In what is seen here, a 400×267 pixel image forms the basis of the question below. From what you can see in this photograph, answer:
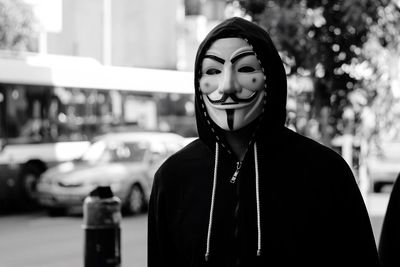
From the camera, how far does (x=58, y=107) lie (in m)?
21.1

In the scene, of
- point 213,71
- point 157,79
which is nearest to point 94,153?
point 157,79

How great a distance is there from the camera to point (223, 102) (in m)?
2.97

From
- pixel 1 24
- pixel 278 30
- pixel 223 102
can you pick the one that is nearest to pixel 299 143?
pixel 223 102

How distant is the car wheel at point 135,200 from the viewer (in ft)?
58.4

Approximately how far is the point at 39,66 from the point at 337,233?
18.4 metres

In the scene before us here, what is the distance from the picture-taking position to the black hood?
2.95 m

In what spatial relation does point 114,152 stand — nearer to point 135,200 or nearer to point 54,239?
point 135,200

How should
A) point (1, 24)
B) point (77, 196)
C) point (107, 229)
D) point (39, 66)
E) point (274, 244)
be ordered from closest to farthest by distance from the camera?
point (274, 244) < point (107, 229) < point (77, 196) < point (39, 66) < point (1, 24)

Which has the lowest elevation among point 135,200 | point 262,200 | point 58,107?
point 135,200

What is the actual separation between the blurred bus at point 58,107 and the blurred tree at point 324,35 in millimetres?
11338

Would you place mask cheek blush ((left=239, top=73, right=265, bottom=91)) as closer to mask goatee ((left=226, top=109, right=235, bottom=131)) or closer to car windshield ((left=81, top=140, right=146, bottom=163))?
mask goatee ((left=226, top=109, right=235, bottom=131))

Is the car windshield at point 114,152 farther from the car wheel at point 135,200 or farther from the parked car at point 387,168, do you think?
the parked car at point 387,168

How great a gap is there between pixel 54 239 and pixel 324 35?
7395 mm

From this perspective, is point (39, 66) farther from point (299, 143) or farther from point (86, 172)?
point (299, 143)
